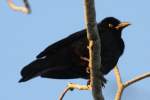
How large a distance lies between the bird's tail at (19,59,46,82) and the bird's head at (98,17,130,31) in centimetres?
128

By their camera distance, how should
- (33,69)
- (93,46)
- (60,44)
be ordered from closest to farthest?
1. (93,46)
2. (33,69)
3. (60,44)

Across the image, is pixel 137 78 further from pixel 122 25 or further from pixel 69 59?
pixel 122 25

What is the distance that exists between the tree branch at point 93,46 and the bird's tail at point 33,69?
51.2 inches

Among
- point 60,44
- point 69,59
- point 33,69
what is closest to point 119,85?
point 69,59

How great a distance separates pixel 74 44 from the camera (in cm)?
589

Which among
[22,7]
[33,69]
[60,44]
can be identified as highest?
[22,7]

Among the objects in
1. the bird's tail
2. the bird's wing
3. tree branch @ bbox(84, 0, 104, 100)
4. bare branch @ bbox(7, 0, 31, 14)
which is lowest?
the bird's tail

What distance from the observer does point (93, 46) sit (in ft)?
13.5

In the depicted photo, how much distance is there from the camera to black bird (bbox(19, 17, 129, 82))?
5.70 meters

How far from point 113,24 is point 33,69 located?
1.65 m

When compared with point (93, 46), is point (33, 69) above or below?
below

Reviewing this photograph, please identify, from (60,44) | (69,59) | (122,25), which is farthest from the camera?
(122,25)

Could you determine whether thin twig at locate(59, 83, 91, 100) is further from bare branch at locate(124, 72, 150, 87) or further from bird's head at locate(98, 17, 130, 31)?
bird's head at locate(98, 17, 130, 31)

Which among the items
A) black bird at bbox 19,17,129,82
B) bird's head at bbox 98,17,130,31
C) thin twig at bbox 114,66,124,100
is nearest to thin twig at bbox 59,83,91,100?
thin twig at bbox 114,66,124,100
